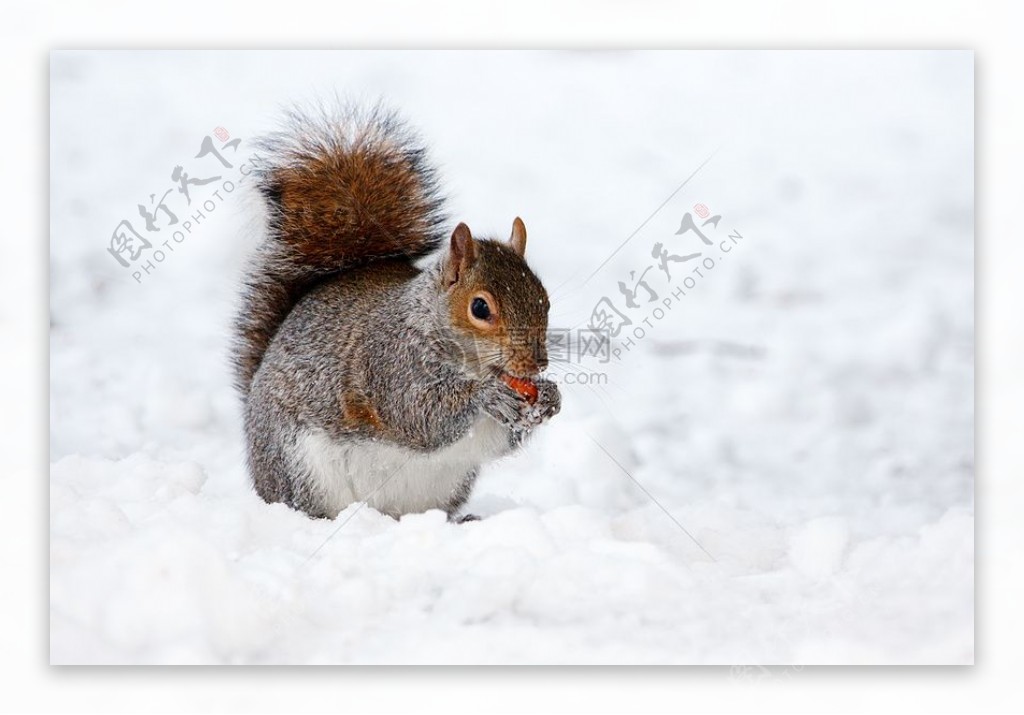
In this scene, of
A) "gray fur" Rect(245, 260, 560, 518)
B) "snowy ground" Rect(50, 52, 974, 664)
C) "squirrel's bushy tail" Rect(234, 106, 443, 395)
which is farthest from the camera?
"squirrel's bushy tail" Rect(234, 106, 443, 395)

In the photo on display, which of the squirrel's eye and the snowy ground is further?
the squirrel's eye

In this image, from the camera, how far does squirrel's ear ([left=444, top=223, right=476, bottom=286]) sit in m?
2.87

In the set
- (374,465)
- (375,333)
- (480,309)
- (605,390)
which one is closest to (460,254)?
(480,309)

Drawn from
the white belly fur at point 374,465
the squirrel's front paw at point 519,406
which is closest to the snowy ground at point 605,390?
the white belly fur at point 374,465

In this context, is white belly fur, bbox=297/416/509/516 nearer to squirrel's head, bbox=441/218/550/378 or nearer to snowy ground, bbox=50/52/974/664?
snowy ground, bbox=50/52/974/664

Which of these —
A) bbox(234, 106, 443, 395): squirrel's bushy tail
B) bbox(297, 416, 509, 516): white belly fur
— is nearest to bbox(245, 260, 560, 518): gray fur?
bbox(297, 416, 509, 516): white belly fur

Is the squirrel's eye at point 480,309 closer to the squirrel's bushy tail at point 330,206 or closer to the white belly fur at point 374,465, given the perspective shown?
the white belly fur at point 374,465

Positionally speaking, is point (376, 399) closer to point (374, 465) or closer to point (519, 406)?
point (374, 465)

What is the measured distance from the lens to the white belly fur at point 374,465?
9.93ft

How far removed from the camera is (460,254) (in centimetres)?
288

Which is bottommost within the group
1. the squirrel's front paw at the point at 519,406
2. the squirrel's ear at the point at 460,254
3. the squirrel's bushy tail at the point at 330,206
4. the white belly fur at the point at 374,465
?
the white belly fur at the point at 374,465

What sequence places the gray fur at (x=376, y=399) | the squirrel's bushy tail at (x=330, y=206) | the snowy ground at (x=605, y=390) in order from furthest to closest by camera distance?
the squirrel's bushy tail at (x=330, y=206), the gray fur at (x=376, y=399), the snowy ground at (x=605, y=390)

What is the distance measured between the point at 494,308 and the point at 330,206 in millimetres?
640
